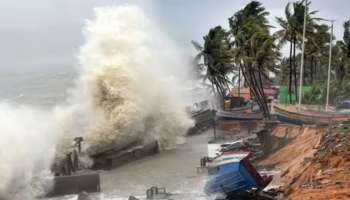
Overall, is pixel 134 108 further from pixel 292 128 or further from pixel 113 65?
pixel 292 128

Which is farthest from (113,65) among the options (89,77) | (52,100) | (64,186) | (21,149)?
(52,100)

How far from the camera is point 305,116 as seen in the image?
2719cm

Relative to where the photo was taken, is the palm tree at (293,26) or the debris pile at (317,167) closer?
the debris pile at (317,167)

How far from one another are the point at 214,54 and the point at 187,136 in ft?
29.7

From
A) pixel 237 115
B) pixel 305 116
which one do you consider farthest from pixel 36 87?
pixel 305 116

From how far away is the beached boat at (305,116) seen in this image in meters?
25.5

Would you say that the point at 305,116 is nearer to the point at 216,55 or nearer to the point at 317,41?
the point at 317,41

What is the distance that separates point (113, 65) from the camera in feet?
118

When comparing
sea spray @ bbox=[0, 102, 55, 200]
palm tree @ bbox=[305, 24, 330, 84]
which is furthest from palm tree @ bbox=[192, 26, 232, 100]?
sea spray @ bbox=[0, 102, 55, 200]

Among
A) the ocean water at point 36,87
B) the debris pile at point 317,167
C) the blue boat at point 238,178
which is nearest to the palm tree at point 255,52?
the debris pile at point 317,167

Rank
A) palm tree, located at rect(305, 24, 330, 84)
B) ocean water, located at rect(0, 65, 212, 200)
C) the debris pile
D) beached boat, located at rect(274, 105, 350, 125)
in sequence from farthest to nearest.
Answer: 1. palm tree, located at rect(305, 24, 330, 84)
2. beached boat, located at rect(274, 105, 350, 125)
3. ocean water, located at rect(0, 65, 212, 200)
4. the debris pile

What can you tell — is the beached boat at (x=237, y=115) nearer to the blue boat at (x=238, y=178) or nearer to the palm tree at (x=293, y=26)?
the palm tree at (x=293, y=26)

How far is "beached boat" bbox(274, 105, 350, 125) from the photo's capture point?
25.5m

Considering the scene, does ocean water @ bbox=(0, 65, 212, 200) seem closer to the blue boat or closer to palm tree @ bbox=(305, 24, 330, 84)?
the blue boat
